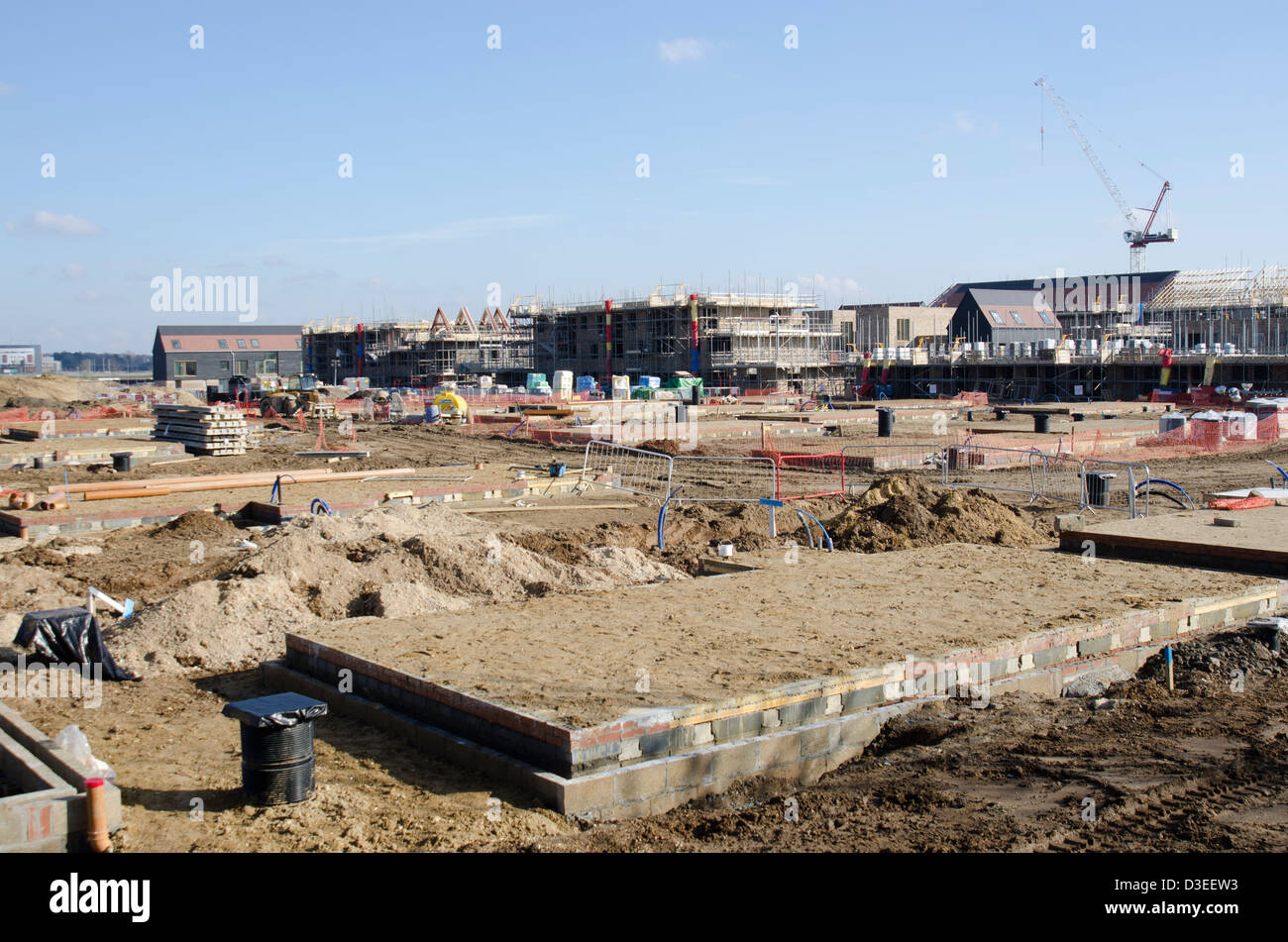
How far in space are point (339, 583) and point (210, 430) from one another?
65.0ft

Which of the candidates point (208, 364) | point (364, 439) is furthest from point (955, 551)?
point (208, 364)

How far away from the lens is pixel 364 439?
1490 inches

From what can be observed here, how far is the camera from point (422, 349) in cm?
9819

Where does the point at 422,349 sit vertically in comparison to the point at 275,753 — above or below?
above

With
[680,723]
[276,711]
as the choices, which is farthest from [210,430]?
[680,723]

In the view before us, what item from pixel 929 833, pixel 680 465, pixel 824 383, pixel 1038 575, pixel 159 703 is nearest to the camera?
pixel 929 833

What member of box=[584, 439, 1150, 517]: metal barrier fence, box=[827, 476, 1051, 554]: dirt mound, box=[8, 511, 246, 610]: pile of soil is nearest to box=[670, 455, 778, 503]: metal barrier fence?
A: box=[584, 439, 1150, 517]: metal barrier fence

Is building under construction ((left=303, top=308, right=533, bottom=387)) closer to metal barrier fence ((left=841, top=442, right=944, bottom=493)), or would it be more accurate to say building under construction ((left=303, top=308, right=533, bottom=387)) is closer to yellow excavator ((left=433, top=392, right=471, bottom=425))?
yellow excavator ((left=433, top=392, right=471, bottom=425))

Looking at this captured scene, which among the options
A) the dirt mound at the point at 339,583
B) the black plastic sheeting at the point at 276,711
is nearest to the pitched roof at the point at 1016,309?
the dirt mound at the point at 339,583

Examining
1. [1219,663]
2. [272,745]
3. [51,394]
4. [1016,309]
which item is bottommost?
[1219,663]

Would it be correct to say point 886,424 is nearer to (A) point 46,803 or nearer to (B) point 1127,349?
(A) point 46,803
